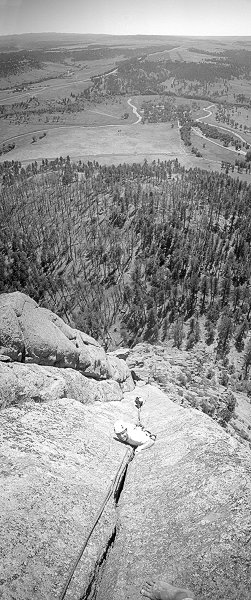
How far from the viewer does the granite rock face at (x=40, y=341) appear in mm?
17266

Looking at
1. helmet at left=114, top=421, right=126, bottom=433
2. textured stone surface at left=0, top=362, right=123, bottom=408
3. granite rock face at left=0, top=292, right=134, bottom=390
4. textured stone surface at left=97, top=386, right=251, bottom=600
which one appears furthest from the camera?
granite rock face at left=0, top=292, right=134, bottom=390

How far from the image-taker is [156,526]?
9820mm

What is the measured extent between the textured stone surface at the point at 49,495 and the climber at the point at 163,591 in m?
1.48

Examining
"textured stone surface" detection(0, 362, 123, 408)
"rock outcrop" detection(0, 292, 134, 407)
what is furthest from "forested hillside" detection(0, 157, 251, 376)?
"textured stone surface" detection(0, 362, 123, 408)

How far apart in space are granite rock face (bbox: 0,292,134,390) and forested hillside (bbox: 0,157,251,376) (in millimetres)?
23450

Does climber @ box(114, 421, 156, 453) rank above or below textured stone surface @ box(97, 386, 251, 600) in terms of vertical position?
below

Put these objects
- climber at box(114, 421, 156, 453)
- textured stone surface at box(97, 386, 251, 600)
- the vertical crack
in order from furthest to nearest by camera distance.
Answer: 1. climber at box(114, 421, 156, 453)
2. textured stone surface at box(97, 386, 251, 600)
3. the vertical crack

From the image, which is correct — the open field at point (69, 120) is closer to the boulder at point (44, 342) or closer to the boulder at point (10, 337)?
the boulder at point (44, 342)

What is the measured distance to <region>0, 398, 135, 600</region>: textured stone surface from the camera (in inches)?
304

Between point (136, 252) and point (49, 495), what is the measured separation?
54.8m

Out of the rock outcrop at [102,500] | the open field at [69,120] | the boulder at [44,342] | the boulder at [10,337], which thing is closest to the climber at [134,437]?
the rock outcrop at [102,500]

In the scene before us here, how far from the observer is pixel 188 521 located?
9.71 metres

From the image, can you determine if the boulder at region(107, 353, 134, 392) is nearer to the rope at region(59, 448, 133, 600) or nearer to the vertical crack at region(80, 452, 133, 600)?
the rope at region(59, 448, 133, 600)

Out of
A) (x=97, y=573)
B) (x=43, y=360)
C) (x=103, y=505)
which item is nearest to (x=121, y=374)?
(x=43, y=360)
